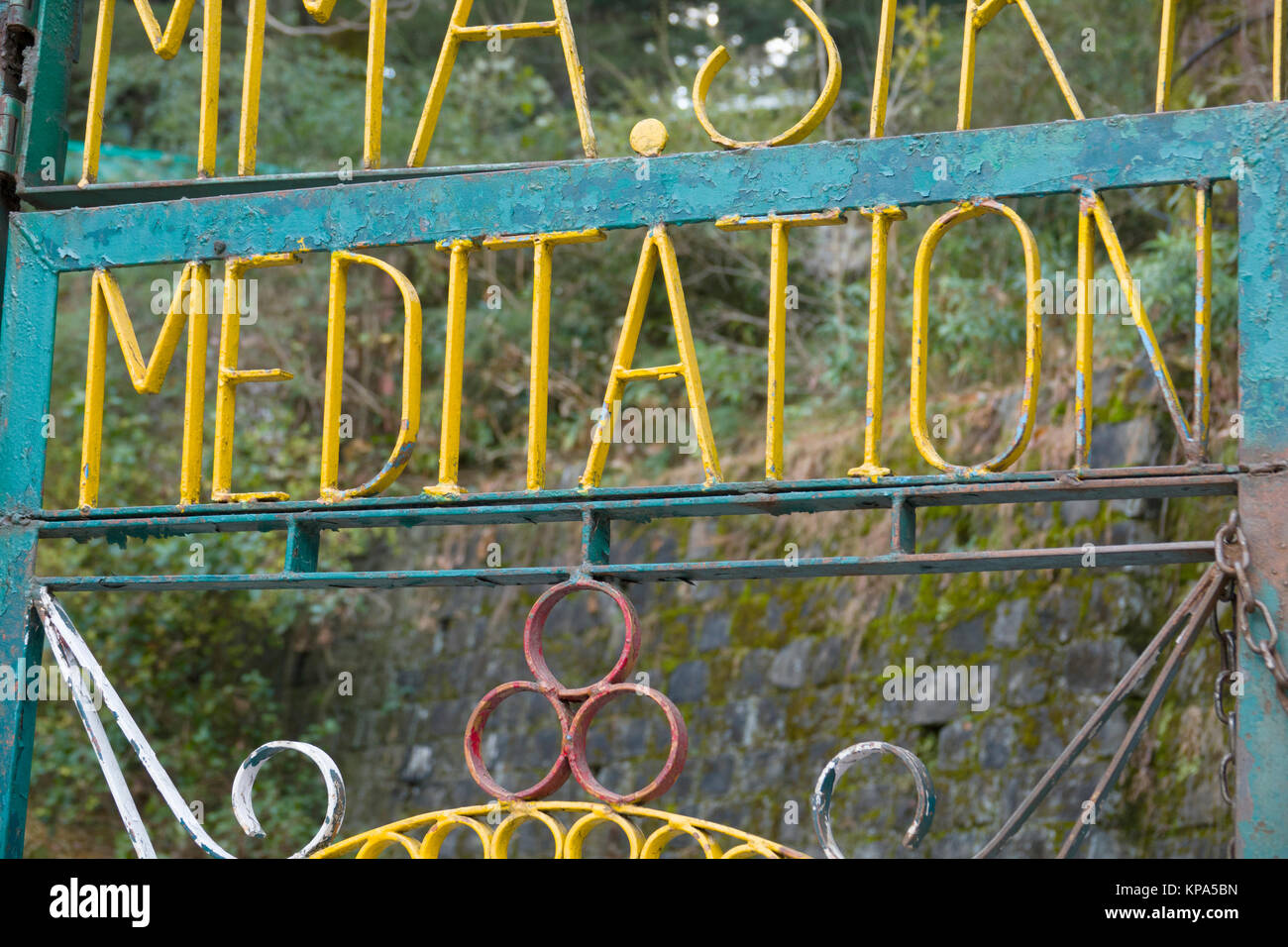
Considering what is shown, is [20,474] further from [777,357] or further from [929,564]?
[929,564]

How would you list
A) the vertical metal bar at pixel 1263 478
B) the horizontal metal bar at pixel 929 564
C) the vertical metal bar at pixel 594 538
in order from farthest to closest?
the vertical metal bar at pixel 594 538 < the horizontal metal bar at pixel 929 564 < the vertical metal bar at pixel 1263 478

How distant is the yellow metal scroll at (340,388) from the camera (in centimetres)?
315

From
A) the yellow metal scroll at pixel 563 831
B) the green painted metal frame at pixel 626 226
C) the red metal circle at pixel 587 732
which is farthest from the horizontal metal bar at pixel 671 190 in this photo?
the yellow metal scroll at pixel 563 831

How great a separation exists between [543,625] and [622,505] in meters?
0.29

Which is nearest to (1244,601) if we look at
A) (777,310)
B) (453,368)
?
(777,310)

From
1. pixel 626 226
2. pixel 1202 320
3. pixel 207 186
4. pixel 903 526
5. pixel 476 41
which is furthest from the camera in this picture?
pixel 207 186

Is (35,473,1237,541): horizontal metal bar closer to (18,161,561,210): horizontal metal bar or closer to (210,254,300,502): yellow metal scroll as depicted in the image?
(210,254,300,502): yellow metal scroll

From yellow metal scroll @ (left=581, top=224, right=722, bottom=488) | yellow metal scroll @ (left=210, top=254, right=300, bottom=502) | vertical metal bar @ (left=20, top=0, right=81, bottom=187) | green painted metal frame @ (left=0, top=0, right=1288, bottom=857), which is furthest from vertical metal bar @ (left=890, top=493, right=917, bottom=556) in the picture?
vertical metal bar @ (left=20, top=0, right=81, bottom=187)

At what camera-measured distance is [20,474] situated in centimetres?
341

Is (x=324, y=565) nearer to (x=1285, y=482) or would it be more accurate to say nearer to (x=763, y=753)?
(x=763, y=753)

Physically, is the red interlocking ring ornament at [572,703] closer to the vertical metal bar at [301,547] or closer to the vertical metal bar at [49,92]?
the vertical metal bar at [301,547]

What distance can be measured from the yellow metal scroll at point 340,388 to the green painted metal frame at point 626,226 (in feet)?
0.17

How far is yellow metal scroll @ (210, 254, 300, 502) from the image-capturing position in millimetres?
3281
